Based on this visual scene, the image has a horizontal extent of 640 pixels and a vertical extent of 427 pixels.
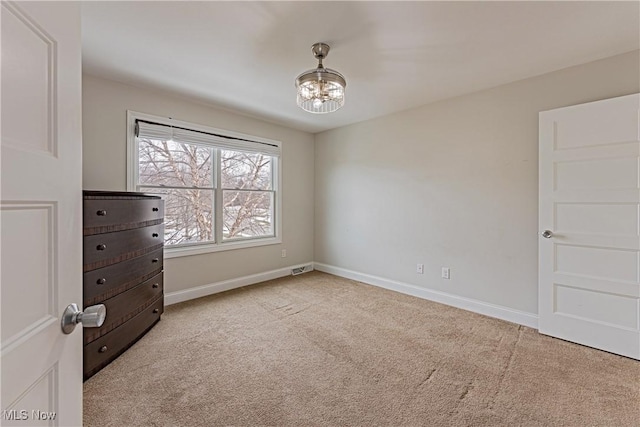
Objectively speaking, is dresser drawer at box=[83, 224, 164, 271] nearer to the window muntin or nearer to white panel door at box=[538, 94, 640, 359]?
the window muntin

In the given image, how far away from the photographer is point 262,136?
4.25 m

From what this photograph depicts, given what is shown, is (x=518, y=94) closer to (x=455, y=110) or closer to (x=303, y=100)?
(x=455, y=110)

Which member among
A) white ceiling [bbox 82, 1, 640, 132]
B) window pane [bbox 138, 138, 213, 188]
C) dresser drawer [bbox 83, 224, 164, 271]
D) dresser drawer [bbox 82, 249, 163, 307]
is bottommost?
dresser drawer [bbox 82, 249, 163, 307]

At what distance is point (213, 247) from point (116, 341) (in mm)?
1658

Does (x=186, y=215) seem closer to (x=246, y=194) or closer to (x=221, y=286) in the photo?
(x=246, y=194)

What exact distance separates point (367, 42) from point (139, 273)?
8.78 feet

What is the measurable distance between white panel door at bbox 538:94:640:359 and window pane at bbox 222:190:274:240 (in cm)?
338

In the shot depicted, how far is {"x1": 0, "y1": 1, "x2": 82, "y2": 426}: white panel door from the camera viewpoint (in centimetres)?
54

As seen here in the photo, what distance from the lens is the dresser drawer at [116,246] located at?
1984 mm

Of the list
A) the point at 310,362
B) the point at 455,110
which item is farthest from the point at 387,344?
the point at 455,110

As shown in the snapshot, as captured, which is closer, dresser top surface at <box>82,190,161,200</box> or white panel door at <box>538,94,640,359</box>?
dresser top surface at <box>82,190,161,200</box>

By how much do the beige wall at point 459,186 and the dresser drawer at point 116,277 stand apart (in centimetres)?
276

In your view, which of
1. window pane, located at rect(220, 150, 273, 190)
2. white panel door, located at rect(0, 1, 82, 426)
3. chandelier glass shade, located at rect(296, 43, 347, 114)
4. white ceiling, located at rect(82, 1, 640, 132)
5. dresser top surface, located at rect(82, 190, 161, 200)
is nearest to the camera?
white panel door, located at rect(0, 1, 82, 426)

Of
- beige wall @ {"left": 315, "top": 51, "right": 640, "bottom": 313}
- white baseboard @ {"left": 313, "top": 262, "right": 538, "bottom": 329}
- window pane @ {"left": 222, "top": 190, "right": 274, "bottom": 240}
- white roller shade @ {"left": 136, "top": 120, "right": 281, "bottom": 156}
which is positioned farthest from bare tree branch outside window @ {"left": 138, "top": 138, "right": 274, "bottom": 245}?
white baseboard @ {"left": 313, "top": 262, "right": 538, "bottom": 329}
